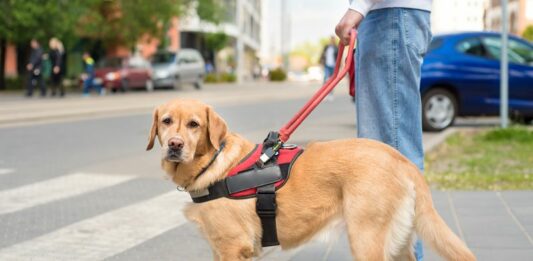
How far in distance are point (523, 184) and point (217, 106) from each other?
52.1ft

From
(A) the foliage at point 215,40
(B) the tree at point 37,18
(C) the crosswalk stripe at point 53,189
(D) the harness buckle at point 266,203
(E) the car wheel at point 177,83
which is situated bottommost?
(C) the crosswalk stripe at point 53,189

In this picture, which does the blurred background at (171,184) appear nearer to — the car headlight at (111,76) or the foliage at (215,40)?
the car headlight at (111,76)

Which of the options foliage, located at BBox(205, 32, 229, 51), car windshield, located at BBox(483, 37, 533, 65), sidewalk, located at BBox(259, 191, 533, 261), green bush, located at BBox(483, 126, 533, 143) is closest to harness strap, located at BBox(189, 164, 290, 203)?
sidewalk, located at BBox(259, 191, 533, 261)

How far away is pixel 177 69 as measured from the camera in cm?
3766

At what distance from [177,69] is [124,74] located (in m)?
3.67

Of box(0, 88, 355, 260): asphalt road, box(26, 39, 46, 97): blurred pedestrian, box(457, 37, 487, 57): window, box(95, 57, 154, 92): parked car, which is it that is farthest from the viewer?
box(95, 57, 154, 92): parked car

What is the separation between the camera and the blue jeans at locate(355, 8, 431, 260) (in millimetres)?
4332

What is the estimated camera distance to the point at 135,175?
888 cm

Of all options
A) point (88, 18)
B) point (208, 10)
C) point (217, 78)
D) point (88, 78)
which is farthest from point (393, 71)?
point (217, 78)

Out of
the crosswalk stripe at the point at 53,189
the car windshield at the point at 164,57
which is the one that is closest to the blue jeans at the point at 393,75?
the crosswalk stripe at the point at 53,189

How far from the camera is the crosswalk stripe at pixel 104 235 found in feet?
17.5

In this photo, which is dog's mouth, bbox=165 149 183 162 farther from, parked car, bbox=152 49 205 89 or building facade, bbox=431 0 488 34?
parked car, bbox=152 49 205 89

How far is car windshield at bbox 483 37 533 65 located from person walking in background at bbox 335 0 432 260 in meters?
9.61

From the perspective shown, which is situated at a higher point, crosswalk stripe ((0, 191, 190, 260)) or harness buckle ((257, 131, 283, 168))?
harness buckle ((257, 131, 283, 168))
